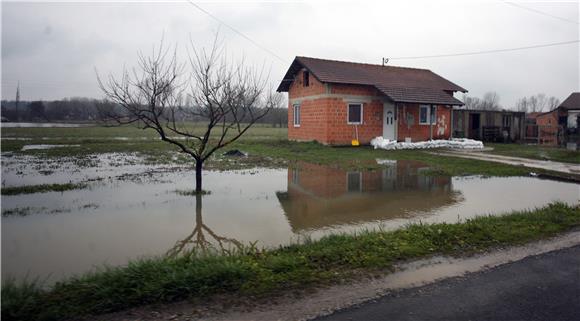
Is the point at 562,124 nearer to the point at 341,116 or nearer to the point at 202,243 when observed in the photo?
the point at 341,116

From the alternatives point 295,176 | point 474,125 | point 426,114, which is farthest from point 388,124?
point 295,176

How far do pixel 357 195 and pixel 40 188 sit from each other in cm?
766

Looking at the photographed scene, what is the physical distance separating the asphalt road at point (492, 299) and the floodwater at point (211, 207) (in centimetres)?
241

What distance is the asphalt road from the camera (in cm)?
373

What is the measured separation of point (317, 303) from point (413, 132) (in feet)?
75.5

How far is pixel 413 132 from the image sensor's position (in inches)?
1005

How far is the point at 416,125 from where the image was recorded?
2566 centimetres

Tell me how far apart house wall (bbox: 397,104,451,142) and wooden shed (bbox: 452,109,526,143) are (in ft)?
8.26

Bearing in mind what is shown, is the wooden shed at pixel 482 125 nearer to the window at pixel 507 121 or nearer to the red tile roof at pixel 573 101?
the window at pixel 507 121

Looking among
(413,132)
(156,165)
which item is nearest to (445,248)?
(156,165)

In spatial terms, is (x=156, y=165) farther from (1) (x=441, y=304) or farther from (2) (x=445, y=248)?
(1) (x=441, y=304)

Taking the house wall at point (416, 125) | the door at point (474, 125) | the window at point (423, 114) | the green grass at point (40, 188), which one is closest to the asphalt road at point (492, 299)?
the green grass at point (40, 188)

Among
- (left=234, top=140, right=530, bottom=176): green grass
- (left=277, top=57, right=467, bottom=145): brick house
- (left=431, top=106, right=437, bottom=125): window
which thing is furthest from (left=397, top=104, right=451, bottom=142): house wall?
(left=234, top=140, right=530, bottom=176): green grass

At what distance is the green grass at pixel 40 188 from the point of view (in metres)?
9.44
